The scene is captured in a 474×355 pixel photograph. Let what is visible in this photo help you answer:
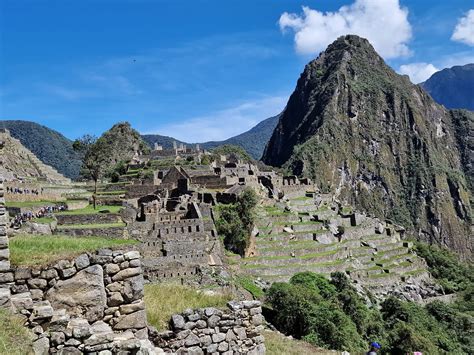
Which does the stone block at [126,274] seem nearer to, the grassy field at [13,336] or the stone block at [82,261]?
the stone block at [82,261]

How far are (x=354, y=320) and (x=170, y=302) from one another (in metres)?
24.8

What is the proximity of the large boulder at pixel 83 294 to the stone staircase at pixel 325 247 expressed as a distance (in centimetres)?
2411

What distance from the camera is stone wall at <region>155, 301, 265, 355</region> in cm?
703

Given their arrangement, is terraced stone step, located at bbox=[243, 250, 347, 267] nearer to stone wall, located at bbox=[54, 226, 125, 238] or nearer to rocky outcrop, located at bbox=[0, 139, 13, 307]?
stone wall, located at bbox=[54, 226, 125, 238]

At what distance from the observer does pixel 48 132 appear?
121 metres

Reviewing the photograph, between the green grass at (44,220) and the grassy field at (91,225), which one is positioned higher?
the green grass at (44,220)

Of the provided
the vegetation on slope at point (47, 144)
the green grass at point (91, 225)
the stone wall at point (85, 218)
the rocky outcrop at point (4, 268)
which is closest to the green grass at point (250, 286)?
the green grass at point (91, 225)

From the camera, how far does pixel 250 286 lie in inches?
1046

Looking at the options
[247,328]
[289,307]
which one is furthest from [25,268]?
[289,307]

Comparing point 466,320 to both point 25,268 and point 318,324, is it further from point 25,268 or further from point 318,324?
point 25,268

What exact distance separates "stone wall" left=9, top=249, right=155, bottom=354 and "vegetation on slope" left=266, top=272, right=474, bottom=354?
14993 millimetres

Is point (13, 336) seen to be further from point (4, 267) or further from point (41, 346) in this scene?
point (4, 267)

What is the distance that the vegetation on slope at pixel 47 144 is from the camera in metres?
107

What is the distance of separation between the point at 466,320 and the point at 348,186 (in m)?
158
